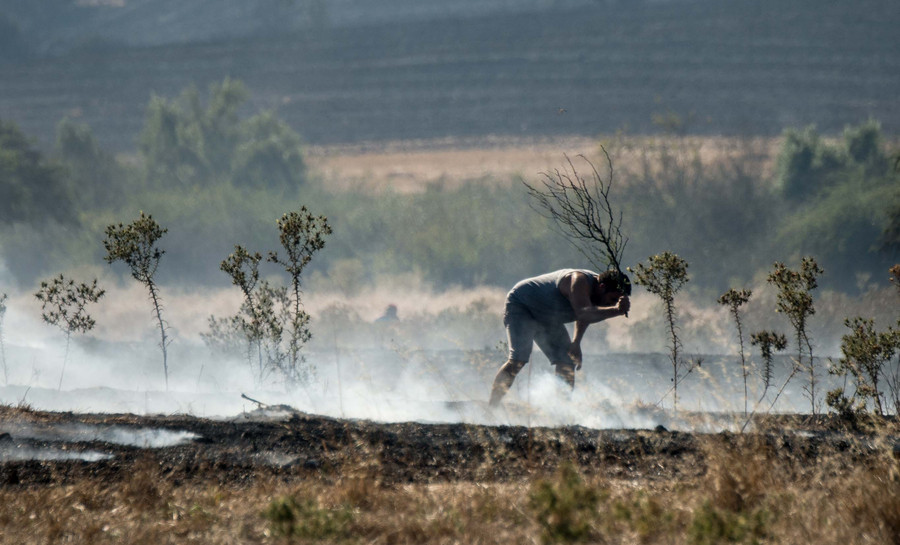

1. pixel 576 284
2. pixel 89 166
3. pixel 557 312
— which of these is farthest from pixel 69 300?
pixel 89 166

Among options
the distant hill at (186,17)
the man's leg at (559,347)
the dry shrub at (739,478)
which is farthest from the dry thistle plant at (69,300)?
the distant hill at (186,17)

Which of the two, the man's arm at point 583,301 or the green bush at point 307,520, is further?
the man's arm at point 583,301

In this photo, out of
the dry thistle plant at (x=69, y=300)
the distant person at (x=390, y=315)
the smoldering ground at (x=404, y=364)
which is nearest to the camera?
the smoldering ground at (x=404, y=364)

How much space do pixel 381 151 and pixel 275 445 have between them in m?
36.0

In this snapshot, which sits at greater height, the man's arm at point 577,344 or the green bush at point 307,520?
the man's arm at point 577,344

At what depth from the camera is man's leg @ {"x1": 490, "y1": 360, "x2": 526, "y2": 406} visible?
270 inches

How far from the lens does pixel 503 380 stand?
6.90 metres

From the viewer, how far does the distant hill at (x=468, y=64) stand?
38281 millimetres

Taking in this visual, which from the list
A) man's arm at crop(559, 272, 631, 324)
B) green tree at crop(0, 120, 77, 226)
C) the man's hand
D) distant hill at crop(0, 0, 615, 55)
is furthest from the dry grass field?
man's arm at crop(559, 272, 631, 324)

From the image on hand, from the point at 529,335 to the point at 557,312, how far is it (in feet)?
0.94

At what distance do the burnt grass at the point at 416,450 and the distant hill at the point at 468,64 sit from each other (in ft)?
89.0

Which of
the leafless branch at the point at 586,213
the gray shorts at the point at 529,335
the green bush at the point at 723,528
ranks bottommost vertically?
the green bush at the point at 723,528

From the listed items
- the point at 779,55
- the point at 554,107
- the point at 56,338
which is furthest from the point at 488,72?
the point at 56,338

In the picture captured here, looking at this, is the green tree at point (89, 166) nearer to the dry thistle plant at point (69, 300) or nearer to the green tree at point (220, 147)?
the green tree at point (220, 147)
